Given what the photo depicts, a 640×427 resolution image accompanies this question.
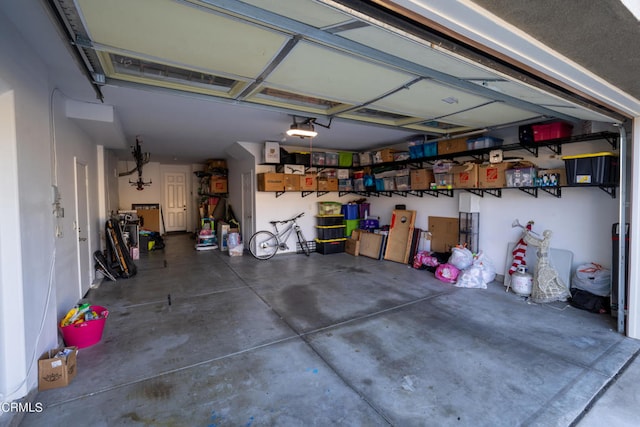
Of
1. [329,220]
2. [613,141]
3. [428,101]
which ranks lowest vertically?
[329,220]

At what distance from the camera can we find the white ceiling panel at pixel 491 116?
10.5ft

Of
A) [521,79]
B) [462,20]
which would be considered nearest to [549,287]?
[521,79]

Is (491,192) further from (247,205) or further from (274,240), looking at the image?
(247,205)

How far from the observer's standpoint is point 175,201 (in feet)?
33.2

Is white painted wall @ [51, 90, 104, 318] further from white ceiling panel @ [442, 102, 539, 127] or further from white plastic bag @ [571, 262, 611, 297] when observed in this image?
white plastic bag @ [571, 262, 611, 297]

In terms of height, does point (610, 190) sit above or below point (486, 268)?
above

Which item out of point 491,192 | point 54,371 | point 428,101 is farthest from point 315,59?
point 491,192

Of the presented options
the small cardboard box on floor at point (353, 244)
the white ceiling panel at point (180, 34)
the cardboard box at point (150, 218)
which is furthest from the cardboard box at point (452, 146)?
the cardboard box at point (150, 218)

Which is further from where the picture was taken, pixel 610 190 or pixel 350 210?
pixel 350 210

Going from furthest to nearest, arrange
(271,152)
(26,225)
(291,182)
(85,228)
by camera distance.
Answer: (291,182)
(271,152)
(85,228)
(26,225)

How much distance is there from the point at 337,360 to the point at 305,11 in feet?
7.97

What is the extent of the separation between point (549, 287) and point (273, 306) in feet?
11.3

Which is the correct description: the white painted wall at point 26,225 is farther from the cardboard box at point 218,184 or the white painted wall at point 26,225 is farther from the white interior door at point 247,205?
the cardboard box at point 218,184

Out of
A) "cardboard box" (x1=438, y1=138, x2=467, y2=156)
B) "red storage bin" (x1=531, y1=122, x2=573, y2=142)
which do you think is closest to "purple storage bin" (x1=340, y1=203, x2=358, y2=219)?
"cardboard box" (x1=438, y1=138, x2=467, y2=156)
